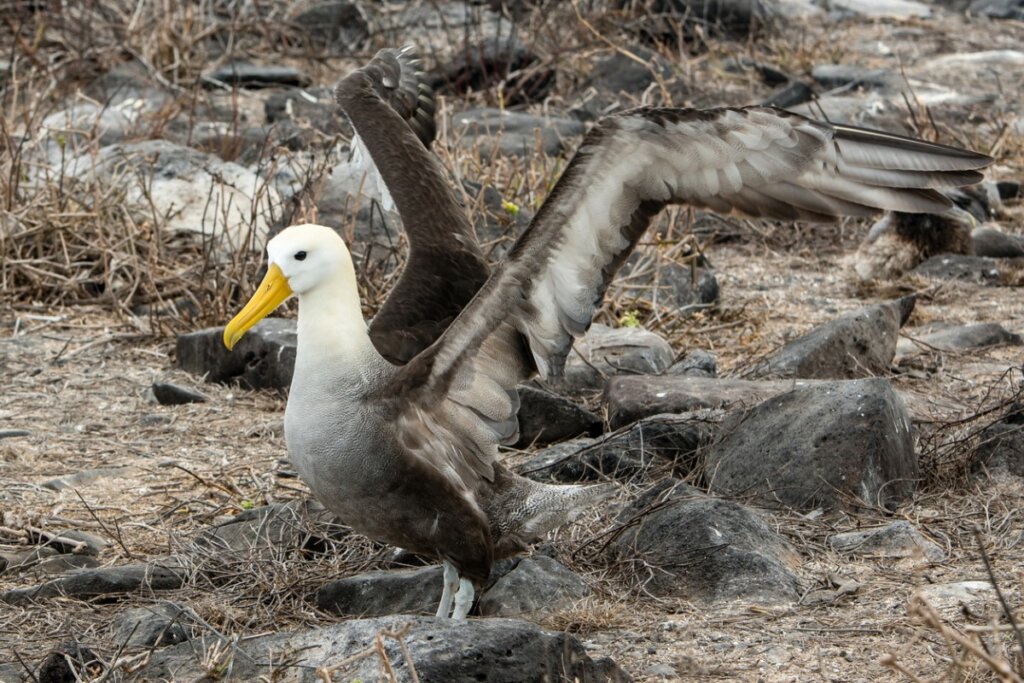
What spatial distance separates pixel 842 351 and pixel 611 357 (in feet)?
2.69

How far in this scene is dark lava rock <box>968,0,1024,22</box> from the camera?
13.7 meters

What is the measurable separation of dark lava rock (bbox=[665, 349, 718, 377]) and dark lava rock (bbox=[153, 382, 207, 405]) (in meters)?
1.71

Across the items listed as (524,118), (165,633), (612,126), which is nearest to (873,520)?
(612,126)

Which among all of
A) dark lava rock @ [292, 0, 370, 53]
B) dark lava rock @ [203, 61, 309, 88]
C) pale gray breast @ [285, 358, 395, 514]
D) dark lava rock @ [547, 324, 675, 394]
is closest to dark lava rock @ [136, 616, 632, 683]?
pale gray breast @ [285, 358, 395, 514]

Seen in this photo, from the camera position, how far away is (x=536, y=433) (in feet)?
16.3

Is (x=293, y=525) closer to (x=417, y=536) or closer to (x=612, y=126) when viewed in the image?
(x=417, y=536)

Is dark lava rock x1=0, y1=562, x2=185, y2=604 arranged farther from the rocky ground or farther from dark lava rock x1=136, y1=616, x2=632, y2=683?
dark lava rock x1=136, y1=616, x2=632, y2=683

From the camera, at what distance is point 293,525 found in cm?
418

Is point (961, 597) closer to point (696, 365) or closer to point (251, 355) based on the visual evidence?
point (696, 365)

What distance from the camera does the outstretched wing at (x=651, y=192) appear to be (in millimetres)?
3502

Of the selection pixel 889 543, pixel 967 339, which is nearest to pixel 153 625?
Answer: pixel 889 543

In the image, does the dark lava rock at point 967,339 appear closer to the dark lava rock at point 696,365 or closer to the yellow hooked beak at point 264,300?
the dark lava rock at point 696,365

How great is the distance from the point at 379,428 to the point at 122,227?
11.0 ft

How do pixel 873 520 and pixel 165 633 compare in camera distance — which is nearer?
pixel 165 633
